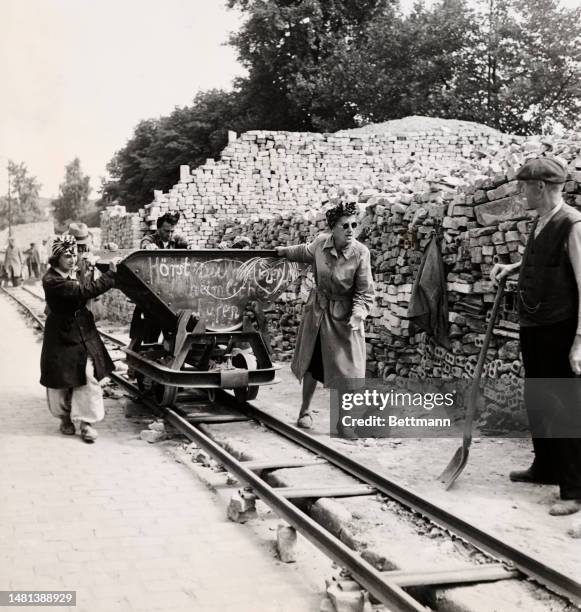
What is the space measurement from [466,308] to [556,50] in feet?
65.5

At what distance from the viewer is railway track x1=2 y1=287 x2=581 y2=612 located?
3219mm

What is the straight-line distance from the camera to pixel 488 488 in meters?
4.84

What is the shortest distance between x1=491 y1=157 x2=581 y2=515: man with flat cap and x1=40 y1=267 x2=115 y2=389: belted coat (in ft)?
11.2

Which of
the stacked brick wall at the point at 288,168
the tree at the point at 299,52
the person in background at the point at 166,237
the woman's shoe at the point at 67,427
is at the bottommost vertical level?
the woman's shoe at the point at 67,427

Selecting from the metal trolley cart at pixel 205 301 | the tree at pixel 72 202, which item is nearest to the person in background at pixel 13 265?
the tree at pixel 72 202

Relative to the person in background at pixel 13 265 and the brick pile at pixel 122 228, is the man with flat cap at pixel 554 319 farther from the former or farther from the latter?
the person in background at pixel 13 265

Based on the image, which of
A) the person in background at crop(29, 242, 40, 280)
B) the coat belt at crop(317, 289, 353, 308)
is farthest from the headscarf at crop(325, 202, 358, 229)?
the person in background at crop(29, 242, 40, 280)

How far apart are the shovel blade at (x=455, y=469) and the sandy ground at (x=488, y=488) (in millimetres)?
55

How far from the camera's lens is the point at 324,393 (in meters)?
8.57

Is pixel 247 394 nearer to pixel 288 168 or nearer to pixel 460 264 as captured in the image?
pixel 460 264

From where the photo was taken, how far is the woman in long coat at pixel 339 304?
20.4 ft

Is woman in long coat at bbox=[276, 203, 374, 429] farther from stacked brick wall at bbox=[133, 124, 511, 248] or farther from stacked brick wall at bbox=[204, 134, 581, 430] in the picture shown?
stacked brick wall at bbox=[133, 124, 511, 248]

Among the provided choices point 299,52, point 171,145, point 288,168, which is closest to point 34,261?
point 171,145

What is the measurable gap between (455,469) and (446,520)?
0.89 metres
